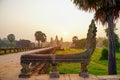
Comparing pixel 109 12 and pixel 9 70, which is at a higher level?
pixel 109 12

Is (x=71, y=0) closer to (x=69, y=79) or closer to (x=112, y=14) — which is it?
(x=112, y=14)

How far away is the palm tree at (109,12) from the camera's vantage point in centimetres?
1309

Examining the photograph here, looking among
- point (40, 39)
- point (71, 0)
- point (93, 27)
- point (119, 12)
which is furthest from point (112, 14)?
point (40, 39)

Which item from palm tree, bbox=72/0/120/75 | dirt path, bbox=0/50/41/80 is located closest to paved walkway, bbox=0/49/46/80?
dirt path, bbox=0/50/41/80

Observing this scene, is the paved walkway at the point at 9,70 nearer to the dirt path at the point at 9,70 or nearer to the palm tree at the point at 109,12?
the dirt path at the point at 9,70

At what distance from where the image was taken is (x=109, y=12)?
13.4 meters

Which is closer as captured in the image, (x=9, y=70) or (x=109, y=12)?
(x=9, y=70)

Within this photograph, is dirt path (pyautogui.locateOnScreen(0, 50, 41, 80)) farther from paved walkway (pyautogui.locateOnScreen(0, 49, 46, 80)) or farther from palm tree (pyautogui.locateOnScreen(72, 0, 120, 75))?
palm tree (pyautogui.locateOnScreen(72, 0, 120, 75))

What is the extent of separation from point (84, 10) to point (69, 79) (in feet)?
24.7

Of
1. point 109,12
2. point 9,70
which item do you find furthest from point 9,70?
point 109,12

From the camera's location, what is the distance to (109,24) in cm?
1341

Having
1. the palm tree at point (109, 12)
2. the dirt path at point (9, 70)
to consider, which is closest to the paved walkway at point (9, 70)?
the dirt path at point (9, 70)

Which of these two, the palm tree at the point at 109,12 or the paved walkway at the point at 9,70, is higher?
the palm tree at the point at 109,12

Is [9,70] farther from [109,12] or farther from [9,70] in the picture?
[109,12]
